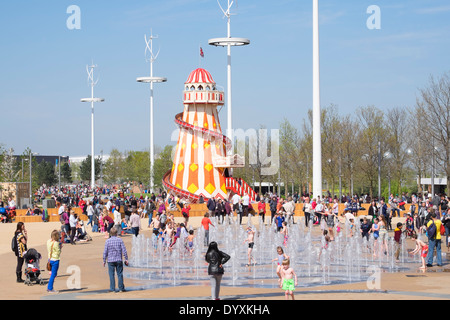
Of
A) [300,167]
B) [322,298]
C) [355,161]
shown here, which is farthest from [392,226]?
[300,167]

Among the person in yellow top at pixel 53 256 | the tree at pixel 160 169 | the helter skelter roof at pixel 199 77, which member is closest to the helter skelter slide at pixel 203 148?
the helter skelter roof at pixel 199 77

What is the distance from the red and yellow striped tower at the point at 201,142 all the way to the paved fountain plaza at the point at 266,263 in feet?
95.2

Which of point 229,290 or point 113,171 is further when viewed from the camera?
point 113,171

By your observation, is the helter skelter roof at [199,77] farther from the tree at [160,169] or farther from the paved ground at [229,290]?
the paved ground at [229,290]

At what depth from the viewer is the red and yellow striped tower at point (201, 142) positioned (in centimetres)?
6072

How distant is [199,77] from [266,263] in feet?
129

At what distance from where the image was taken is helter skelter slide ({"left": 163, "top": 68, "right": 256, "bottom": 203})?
2389 inches

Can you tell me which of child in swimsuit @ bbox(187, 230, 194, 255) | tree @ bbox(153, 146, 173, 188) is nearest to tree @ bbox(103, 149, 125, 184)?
tree @ bbox(153, 146, 173, 188)

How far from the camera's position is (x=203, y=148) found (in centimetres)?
6128

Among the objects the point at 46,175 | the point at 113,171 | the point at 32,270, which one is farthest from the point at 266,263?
the point at 46,175

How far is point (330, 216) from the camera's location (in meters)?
29.6

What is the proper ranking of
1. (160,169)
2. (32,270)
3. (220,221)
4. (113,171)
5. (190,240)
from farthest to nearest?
1. (113,171)
2. (160,169)
3. (220,221)
4. (190,240)
5. (32,270)

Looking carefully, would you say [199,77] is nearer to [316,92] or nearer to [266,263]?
[316,92]
